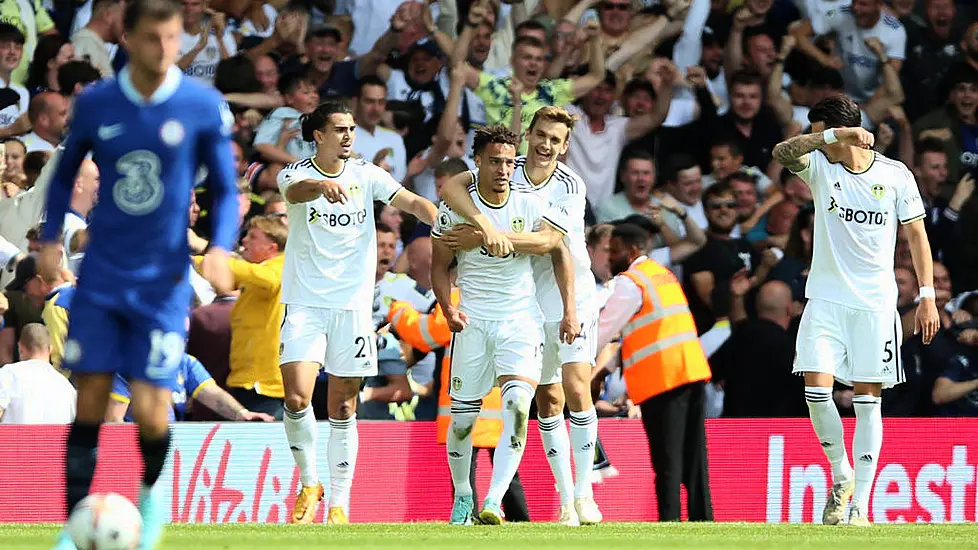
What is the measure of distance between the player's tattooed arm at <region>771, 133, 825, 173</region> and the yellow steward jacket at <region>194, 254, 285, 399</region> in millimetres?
3846

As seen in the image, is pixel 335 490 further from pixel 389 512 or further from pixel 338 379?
pixel 389 512

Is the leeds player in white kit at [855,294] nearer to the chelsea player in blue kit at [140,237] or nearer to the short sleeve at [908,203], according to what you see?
the short sleeve at [908,203]

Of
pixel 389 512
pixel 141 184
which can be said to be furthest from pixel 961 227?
pixel 141 184

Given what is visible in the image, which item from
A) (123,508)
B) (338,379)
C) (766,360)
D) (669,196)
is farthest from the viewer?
(669,196)

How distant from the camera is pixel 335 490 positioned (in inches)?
425

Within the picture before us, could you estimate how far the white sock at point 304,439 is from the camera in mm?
10469

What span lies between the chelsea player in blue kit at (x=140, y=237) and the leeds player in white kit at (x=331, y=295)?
3.76m

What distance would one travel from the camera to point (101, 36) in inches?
592

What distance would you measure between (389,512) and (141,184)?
6190mm

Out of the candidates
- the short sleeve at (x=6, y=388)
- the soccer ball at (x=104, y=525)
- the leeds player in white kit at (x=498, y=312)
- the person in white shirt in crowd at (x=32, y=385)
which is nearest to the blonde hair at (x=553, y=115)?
the leeds player in white kit at (x=498, y=312)

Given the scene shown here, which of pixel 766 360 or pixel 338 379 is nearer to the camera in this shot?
pixel 338 379

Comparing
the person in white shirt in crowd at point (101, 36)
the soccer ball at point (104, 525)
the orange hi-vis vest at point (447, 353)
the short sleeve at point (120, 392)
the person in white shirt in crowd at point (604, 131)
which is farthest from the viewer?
the person in white shirt in crowd at point (604, 131)

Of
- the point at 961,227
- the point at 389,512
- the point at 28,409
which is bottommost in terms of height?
the point at 389,512

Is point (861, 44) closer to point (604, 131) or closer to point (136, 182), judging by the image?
point (604, 131)
